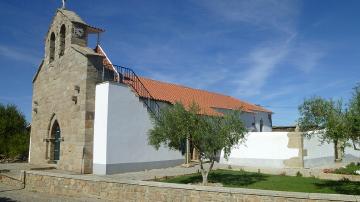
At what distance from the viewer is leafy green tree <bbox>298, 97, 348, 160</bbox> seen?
12367 mm

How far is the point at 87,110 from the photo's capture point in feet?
69.4

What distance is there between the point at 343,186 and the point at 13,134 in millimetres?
27972

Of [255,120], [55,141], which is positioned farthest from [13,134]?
[255,120]

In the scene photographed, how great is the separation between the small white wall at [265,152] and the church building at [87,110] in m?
4.77

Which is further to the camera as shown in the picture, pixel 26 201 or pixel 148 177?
pixel 148 177

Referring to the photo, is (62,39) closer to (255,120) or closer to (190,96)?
(190,96)

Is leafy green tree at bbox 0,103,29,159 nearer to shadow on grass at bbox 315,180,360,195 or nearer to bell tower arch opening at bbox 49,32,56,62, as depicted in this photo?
bell tower arch opening at bbox 49,32,56,62

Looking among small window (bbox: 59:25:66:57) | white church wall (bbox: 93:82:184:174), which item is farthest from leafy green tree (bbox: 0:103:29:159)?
white church wall (bbox: 93:82:184:174)

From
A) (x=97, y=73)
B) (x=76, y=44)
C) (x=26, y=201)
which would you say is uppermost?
(x=76, y=44)

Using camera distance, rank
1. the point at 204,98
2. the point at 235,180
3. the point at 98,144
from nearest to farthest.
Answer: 1. the point at 235,180
2. the point at 98,144
3. the point at 204,98

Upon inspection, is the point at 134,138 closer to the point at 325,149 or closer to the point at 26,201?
the point at 26,201

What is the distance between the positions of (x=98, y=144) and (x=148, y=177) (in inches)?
154

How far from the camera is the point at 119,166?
20.9m

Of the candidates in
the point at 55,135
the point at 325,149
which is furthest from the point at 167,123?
the point at 325,149
